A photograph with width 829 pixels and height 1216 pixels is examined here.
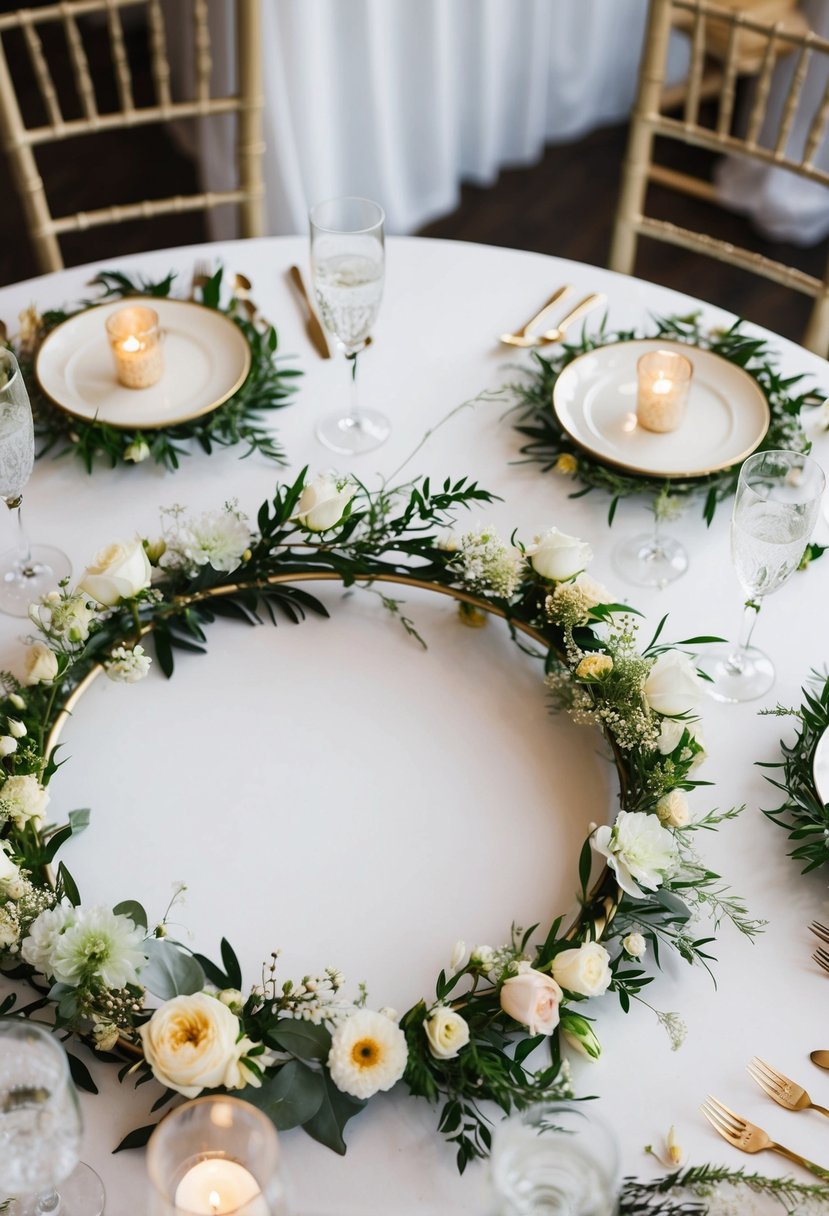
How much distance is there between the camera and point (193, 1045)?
0.88 m

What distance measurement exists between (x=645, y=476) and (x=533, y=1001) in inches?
26.6

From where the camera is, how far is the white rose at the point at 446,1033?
91 centimetres

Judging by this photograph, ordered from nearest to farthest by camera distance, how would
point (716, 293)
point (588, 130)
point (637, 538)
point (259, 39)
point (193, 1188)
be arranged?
point (193, 1188)
point (637, 538)
point (259, 39)
point (716, 293)
point (588, 130)

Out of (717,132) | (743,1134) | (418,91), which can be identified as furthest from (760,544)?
(418,91)

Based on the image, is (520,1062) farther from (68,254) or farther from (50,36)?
(50,36)

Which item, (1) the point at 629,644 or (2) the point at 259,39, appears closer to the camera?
(1) the point at 629,644

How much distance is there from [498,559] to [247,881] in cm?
40

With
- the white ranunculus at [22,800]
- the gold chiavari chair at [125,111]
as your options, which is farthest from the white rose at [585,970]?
the gold chiavari chair at [125,111]

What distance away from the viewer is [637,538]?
137 centimetres

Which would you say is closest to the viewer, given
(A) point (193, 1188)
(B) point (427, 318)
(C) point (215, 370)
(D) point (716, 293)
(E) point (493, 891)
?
(A) point (193, 1188)

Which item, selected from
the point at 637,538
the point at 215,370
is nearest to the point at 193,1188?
the point at 637,538

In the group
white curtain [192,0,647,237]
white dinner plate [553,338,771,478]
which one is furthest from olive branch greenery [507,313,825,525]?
white curtain [192,0,647,237]

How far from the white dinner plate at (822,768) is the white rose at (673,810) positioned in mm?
135

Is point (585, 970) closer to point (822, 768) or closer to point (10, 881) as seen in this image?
point (822, 768)
